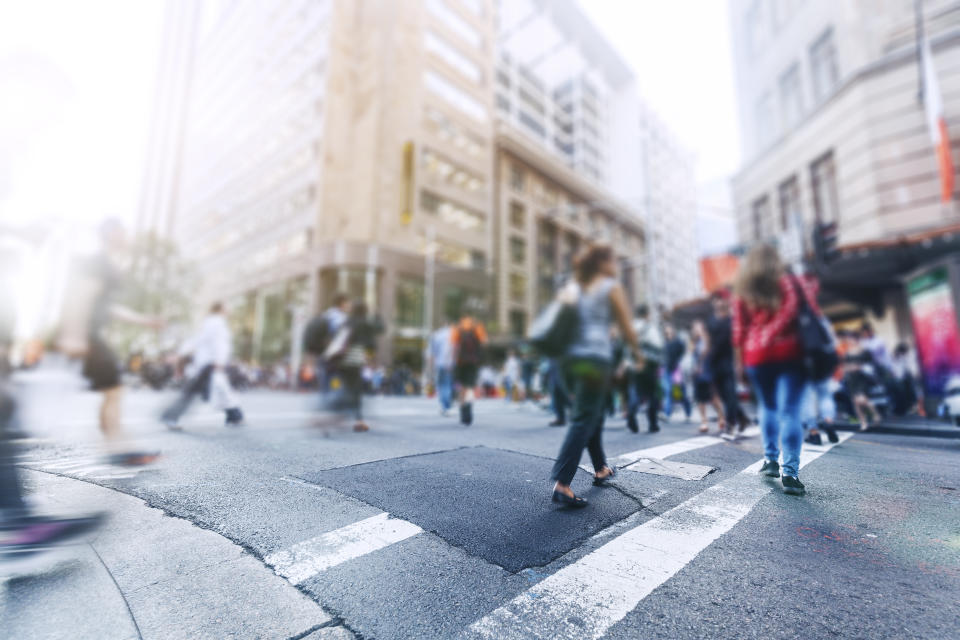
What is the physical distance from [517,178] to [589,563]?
144 feet

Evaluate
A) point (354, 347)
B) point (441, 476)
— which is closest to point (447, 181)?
point (354, 347)

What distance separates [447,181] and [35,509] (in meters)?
35.3

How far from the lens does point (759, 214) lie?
2127 cm

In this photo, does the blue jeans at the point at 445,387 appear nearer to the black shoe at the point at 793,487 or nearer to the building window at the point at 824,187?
the black shoe at the point at 793,487

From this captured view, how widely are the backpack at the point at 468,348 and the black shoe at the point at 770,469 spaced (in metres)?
4.72

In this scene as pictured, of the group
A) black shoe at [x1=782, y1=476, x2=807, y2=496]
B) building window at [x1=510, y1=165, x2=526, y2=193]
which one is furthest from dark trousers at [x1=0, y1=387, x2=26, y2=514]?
building window at [x1=510, y1=165, x2=526, y2=193]

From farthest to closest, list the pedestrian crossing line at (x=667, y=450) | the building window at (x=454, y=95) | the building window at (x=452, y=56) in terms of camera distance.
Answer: the building window at (x=452, y=56), the building window at (x=454, y=95), the pedestrian crossing line at (x=667, y=450)

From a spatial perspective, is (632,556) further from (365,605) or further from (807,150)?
(807,150)

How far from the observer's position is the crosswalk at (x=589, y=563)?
173 cm

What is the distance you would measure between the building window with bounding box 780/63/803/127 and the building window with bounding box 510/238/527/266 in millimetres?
23784

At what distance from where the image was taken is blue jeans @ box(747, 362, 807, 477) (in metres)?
3.52

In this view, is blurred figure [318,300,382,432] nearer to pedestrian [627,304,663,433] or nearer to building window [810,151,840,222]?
pedestrian [627,304,663,433]

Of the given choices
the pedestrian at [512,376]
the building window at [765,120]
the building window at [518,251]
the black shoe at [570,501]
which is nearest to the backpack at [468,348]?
the black shoe at [570,501]

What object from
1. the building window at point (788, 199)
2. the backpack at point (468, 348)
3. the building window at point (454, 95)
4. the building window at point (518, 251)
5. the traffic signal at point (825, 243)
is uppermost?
the building window at point (454, 95)
